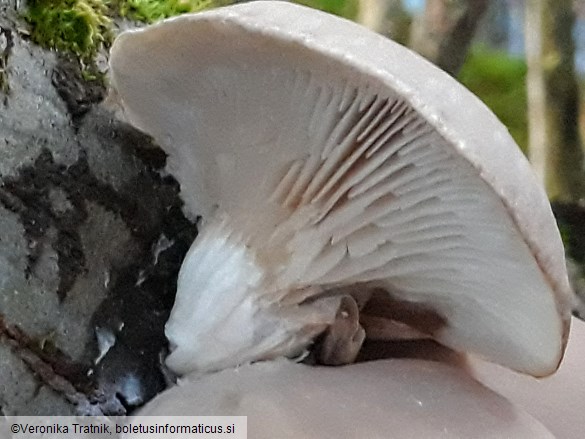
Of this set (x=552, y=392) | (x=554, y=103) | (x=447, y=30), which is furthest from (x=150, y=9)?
(x=554, y=103)

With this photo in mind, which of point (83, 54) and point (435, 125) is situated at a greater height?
point (435, 125)

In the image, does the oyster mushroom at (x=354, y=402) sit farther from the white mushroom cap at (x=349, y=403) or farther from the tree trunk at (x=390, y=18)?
the tree trunk at (x=390, y=18)

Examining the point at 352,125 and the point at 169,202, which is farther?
the point at 169,202

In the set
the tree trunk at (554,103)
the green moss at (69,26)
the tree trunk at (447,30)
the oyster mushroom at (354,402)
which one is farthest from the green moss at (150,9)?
the tree trunk at (554,103)

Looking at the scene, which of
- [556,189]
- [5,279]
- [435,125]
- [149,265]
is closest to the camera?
[435,125]

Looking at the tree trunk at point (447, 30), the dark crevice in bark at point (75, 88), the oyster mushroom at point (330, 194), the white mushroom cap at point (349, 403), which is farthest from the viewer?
the tree trunk at point (447, 30)

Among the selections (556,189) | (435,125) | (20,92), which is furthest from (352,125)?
(556,189)

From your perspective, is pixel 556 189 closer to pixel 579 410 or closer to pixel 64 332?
pixel 579 410
